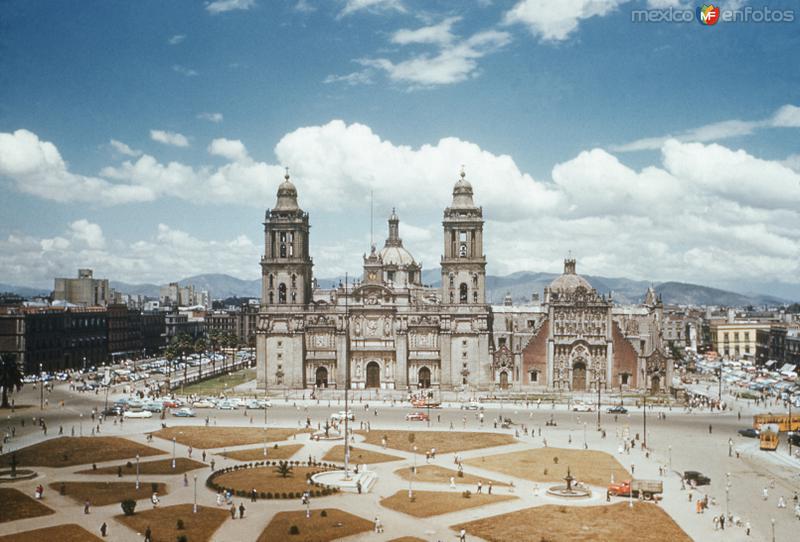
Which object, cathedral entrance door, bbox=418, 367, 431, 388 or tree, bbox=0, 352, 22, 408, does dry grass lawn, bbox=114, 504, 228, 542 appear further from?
cathedral entrance door, bbox=418, 367, 431, 388

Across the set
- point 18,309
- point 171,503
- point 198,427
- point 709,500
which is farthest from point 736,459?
point 18,309

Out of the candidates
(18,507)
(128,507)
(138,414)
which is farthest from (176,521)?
(138,414)

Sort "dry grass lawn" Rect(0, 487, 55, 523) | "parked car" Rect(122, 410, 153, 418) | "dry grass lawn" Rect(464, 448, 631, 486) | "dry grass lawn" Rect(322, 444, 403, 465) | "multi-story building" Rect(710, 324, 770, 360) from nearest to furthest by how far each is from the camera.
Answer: "dry grass lawn" Rect(0, 487, 55, 523), "dry grass lawn" Rect(464, 448, 631, 486), "dry grass lawn" Rect(322, 444, 403, 465), "parked car" Rect(122, 410, 153, 418), "multi-story building" Rect(710, 324, 770, 360)

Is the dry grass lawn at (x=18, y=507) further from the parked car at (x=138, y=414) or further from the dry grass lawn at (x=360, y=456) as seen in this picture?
the parked car at (x=138, y=414)

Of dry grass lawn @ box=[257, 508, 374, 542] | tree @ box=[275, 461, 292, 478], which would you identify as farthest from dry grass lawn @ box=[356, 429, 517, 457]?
dry grass lawn @ box=[257, 508, 374, 542]

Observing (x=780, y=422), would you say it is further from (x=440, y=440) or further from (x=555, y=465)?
(x=440, y=440)

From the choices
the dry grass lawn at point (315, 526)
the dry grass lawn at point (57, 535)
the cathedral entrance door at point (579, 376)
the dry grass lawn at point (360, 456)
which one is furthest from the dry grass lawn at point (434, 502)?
the cathedral entrance door at point (579, 376)

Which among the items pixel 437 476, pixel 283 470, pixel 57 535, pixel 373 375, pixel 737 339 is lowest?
pixel 57 535
